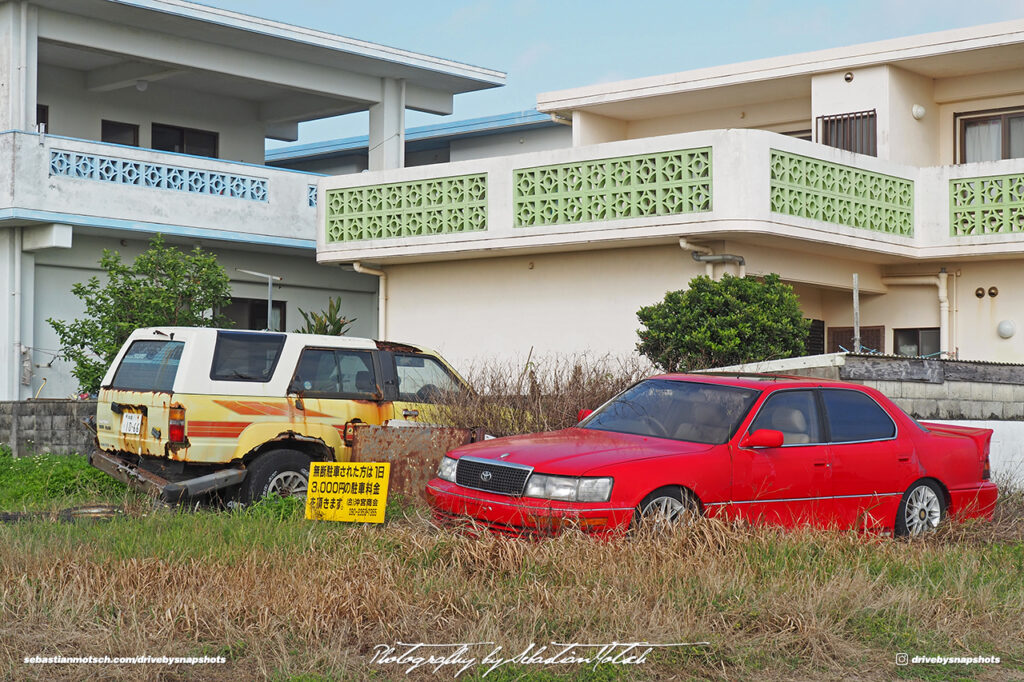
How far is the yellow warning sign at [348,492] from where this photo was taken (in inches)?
399

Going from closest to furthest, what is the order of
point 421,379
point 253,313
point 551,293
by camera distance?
point 421,379, point 551,293, point 253,313

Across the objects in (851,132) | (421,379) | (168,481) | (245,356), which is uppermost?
(851,132)

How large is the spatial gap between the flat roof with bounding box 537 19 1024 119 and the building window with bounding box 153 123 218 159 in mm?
8100

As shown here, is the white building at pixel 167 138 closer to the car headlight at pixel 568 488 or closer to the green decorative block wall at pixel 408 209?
the green decorative block wall at pixel 408 209

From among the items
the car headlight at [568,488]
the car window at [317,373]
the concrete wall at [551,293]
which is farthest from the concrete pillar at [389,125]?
the car headlight at [568,488]

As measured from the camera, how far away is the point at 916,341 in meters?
21.3

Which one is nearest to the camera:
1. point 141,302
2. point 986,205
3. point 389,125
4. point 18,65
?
point 141,302

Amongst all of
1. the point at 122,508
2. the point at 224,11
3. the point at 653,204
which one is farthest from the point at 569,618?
the point at 224,11

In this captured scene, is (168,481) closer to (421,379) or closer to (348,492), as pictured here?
(348,492)

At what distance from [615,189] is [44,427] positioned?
8708 millimetres

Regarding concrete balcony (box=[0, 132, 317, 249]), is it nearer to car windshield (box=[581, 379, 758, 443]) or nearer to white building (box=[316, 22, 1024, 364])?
white building (box=[316, 22, 1024, 364])

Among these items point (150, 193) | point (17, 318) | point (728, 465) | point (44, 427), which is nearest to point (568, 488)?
point (728, 465)

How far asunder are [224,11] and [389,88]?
14.8ft

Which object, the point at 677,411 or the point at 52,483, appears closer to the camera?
the point at 677,411
